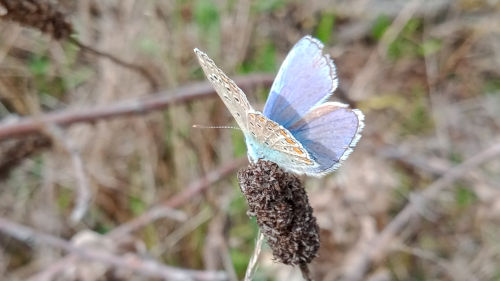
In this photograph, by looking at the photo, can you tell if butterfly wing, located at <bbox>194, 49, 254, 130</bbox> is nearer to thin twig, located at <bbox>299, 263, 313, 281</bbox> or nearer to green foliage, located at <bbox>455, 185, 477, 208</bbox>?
thin twig, located at <bbox>299, 263, 313, 281</bbox>

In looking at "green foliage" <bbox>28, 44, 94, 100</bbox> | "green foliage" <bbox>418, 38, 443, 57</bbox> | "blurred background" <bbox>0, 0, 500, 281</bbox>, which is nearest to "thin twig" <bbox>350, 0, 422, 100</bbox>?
"blurred background" <bbox>0, 0, 500, 281</bbox>

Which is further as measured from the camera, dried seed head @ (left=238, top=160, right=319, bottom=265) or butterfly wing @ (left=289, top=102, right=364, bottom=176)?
butterfly wing @ (left=289, top=102, right=364, bottom=176)

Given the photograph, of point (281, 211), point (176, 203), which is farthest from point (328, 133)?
point (176, 203)

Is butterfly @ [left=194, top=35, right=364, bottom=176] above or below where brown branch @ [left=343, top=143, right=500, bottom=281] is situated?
above

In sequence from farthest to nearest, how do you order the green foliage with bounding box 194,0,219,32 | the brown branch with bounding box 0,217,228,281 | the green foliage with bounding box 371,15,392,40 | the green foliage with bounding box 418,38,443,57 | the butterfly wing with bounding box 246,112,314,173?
1. the green foliage with bounding box 371,15,392,40
2. the green foliage with bounding box 418,38,443,57
3. the green foliage with bounding box 194,0,219,32
4. the brown branch with bounding box 0,217,228,281
5. the butterfly wing with bounding box 246,112,314,173

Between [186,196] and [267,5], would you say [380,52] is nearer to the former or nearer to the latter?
[267,5]

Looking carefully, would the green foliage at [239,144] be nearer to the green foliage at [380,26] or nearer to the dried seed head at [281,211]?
the green foliage at [380,26]
